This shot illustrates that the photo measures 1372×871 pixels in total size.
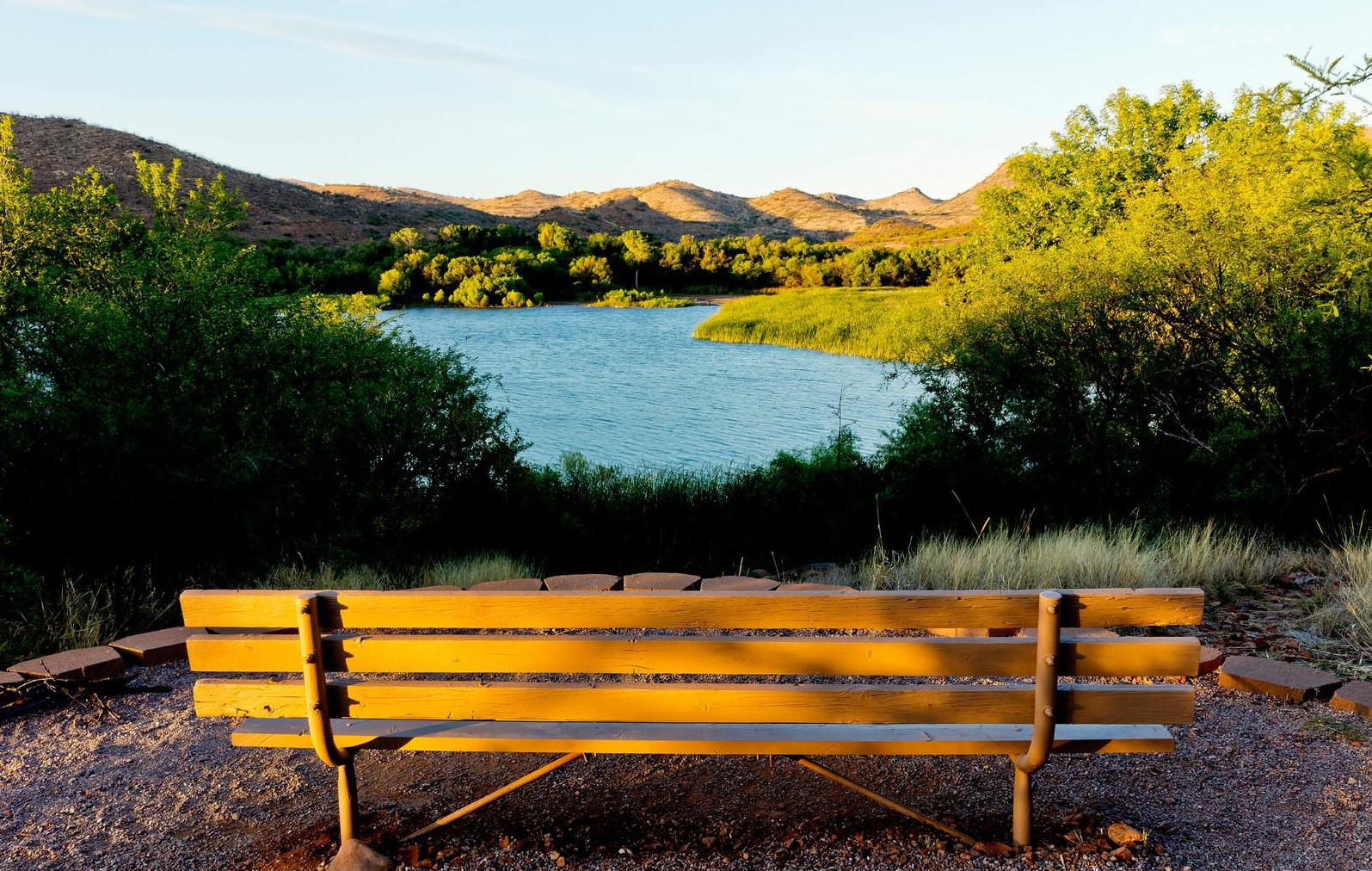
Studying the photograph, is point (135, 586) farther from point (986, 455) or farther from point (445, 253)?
point (445, 253)

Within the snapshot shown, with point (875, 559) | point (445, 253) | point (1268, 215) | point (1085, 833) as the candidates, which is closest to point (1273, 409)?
point (1268, 215)

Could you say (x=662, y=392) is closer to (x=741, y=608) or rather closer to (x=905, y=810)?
(x=905, y=810)

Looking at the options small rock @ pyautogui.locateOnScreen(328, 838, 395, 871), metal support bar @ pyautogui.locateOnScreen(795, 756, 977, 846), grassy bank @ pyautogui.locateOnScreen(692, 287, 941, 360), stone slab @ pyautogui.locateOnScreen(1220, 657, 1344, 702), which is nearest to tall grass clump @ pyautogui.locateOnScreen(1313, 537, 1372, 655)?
stone slab @ pyautogui.locateOnScreen(1220, 657, 1344, 702)

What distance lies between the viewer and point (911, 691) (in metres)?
2.36

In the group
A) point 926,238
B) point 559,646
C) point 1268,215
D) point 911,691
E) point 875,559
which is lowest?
point 875,559

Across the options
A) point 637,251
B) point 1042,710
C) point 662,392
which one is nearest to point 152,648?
Result: point 1042,710

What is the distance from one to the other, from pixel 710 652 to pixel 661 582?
2706mm

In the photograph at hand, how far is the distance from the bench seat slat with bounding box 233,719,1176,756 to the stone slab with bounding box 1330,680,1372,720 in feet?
5.97

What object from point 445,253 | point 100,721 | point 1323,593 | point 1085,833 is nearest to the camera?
point 1085,833

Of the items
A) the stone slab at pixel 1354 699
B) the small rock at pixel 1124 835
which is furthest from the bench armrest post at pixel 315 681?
the stone slab at pixel 1354 699

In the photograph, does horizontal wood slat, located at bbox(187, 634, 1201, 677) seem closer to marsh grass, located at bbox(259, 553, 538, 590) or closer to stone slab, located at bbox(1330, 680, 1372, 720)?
stone slab, located at bbox(1330, 680, 1372, 720)

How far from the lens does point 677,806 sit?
9.52 ft

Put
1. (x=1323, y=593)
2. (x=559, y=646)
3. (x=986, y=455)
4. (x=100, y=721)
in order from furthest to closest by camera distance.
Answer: (x=986, y=455) → (x=1323, y=593) → (x=100, y=721) → (x=559, y=646)

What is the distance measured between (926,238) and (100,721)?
5865 cm
